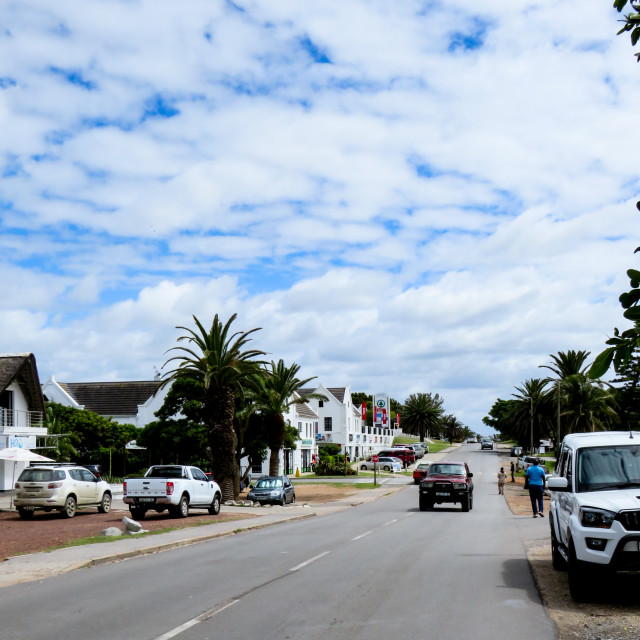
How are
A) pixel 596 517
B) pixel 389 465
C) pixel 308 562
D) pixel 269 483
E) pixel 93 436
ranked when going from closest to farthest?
pixel 596 517 → pixel 308 562 → pixel 269 483 → pixel 93 436 → pixel 389 465

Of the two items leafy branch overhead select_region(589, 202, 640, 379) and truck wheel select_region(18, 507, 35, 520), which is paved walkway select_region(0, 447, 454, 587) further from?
leafy branch overhead select_region(589, 202, 640, 379)

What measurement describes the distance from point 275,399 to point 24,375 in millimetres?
14621

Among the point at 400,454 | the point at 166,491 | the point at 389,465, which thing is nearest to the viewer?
the point at 166,491

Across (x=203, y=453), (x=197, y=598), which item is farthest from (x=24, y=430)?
(x=197, y=598)

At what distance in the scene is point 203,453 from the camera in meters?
45.5

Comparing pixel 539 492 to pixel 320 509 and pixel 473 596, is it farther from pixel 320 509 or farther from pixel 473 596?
pixel 473 596

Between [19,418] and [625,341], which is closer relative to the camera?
[625,341]

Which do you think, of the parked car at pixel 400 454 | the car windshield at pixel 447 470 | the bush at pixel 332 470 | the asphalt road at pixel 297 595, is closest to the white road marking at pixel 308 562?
the asphalt road at pixel 297 595

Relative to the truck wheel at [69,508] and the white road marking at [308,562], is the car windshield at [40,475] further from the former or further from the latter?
the white road marking at [308,562]

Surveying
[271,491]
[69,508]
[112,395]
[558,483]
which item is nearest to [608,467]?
[558,483]

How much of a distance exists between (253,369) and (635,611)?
27.6m

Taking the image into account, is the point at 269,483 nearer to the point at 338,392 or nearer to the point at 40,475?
the point at 40,475

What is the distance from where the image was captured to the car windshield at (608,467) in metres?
10.2

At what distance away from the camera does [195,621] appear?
8.70 meters
